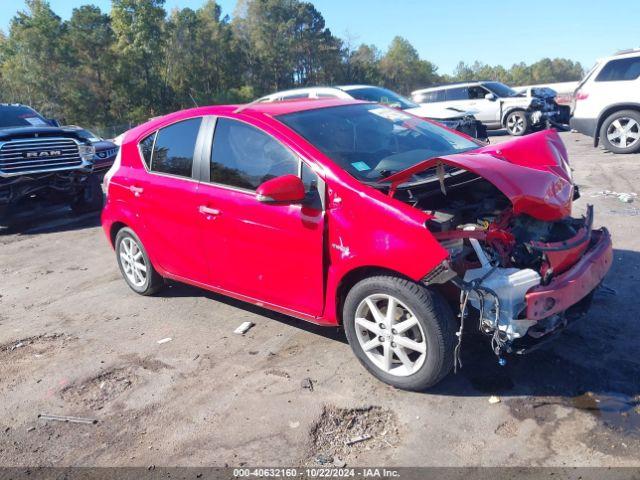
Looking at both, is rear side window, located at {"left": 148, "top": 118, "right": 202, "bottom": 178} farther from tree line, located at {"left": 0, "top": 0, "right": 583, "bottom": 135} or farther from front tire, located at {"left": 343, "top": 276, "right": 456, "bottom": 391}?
tree line, located at {"left": 0, "top": 0, "right": 583, "bottom": 135}

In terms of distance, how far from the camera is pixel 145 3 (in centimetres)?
4681

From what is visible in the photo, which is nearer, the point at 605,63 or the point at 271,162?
the point at 271,162

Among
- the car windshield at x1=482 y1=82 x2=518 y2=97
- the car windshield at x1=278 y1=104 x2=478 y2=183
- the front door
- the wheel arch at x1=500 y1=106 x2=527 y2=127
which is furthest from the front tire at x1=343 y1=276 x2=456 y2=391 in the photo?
the car windshield at x1=482 y1=82 x2=518 y2=97

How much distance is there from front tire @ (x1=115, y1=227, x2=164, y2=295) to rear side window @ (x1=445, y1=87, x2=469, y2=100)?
48.0ft

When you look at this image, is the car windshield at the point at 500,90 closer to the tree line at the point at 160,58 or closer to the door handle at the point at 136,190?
the door handle at the point at 136,190

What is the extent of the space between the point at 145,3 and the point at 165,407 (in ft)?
163

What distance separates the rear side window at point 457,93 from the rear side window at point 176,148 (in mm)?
14669

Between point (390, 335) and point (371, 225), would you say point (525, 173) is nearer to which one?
point (371, 225)

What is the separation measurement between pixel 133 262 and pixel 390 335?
3.09 m

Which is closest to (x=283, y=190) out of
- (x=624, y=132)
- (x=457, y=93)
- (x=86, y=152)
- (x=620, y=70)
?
(x=86, y=152)

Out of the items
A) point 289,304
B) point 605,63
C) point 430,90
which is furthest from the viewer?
point 430,90

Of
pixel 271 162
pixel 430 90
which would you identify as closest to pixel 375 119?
pixel 271 162

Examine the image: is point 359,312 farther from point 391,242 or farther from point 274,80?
point 274,80

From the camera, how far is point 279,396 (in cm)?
363
